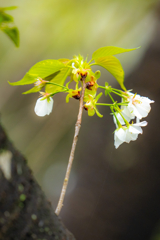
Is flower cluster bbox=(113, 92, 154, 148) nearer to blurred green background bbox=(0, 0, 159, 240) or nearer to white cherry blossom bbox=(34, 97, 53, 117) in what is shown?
white cherry blossom bbox=(34, 97, 53, 117)

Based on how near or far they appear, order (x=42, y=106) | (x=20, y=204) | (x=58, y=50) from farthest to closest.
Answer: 1. (x=58, y=50)
2. (x=42, y=106)
3. (x=20, y=204)

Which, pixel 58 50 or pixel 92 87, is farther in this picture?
pixel 58 50

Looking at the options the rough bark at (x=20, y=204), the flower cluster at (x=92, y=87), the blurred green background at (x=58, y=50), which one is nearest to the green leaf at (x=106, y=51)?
the flower cluster at (x=92, y=87)

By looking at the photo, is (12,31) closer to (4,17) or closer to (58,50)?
(4,17)

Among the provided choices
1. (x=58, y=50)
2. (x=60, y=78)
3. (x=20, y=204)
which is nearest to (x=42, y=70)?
(x=60, y=78)

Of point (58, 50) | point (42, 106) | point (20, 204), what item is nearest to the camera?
point (20, 204)

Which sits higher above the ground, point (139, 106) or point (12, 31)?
point (12, 31)
